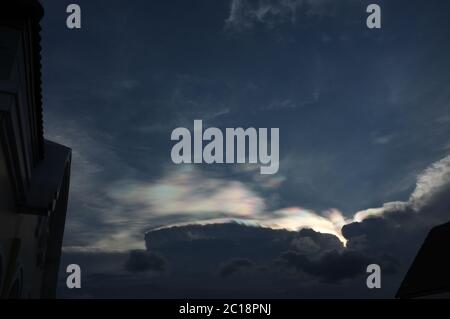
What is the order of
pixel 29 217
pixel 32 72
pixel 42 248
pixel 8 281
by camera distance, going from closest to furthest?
pixel 32 72 < pixel 8 281 < pixel 29 217 < pixel 42 248

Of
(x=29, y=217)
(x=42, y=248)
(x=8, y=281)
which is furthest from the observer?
(x=42, y=248)

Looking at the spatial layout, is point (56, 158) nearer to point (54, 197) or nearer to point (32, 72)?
point (54, 197)

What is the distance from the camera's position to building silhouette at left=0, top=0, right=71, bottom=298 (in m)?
6.82

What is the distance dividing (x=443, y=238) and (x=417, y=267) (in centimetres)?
324

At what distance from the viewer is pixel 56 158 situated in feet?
38.0

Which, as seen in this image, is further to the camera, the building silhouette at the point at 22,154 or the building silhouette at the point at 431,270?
the building silhouette at the point at 431,270

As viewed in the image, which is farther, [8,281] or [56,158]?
[56,158]

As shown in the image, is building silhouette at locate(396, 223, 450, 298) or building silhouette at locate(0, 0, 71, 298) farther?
building silhouette at locate(396, 223, 450, 298)

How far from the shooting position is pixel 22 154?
873cm

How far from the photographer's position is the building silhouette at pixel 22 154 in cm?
682

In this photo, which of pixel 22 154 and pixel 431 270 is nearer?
pixel 22 154
